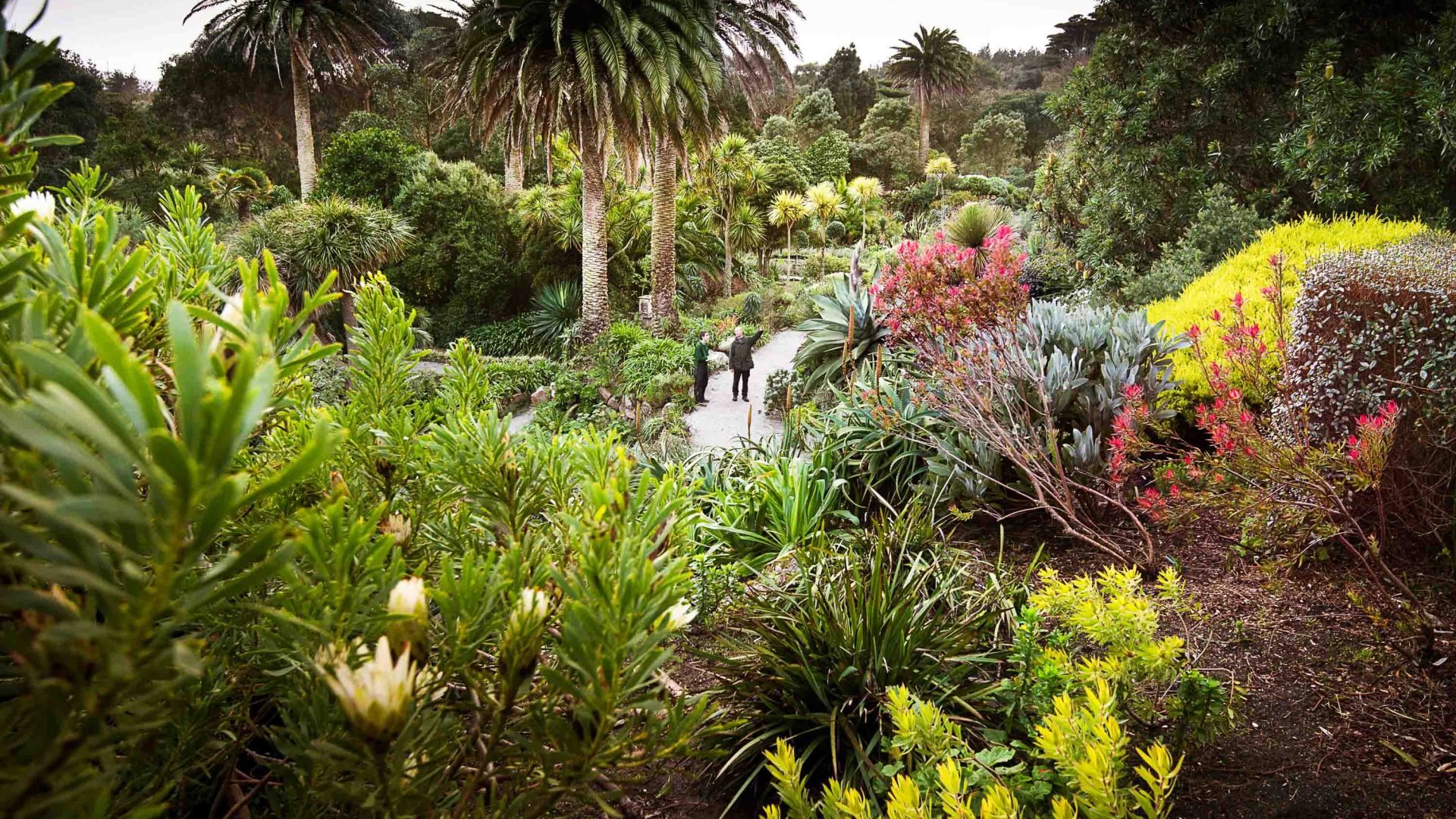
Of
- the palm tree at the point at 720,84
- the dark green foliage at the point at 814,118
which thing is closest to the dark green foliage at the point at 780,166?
the dark green foliage at the point at 814,118

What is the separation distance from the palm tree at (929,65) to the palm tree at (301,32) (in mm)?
24039

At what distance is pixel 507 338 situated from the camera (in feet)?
54.7

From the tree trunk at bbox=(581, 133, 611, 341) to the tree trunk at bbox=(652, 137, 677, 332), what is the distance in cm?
107

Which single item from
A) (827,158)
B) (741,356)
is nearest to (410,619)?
(741,356)

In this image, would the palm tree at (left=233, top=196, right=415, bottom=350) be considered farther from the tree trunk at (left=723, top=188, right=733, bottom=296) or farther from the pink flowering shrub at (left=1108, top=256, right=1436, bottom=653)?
the pink flowering shrub at (left=1108, top=256, right=1436, bottom=653)

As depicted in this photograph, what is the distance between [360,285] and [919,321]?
2.84 metres

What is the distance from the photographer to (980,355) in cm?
315

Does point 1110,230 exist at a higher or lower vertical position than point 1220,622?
higher

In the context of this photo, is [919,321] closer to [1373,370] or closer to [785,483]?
[785,483]

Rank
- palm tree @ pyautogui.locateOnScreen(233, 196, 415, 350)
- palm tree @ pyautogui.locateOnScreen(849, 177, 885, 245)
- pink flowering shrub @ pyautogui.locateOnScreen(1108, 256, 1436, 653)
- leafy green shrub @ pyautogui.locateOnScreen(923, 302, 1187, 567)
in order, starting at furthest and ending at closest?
palm tree @ pyautogui.locateOnScreen(849, 177, 885, 245), palm tree @ pyautogui.locateOnScreen(233, 196, 415, 350), leafy green shrub @ pyautogui.locateOnScreen(923, 302, 1187, 567), pink flowering shrub @ pyautogui.locateOnScreen(1108, 256, 1436, 653)

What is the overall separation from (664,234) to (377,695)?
14.0 m

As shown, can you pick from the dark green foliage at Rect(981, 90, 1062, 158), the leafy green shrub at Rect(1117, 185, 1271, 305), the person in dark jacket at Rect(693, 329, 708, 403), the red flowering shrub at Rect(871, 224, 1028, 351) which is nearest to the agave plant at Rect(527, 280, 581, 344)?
the person in dark jacket at Rect(693, 329, 708, 403)

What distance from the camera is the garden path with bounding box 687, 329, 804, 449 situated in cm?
915

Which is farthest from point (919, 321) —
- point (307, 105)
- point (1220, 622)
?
point (307, 105)
